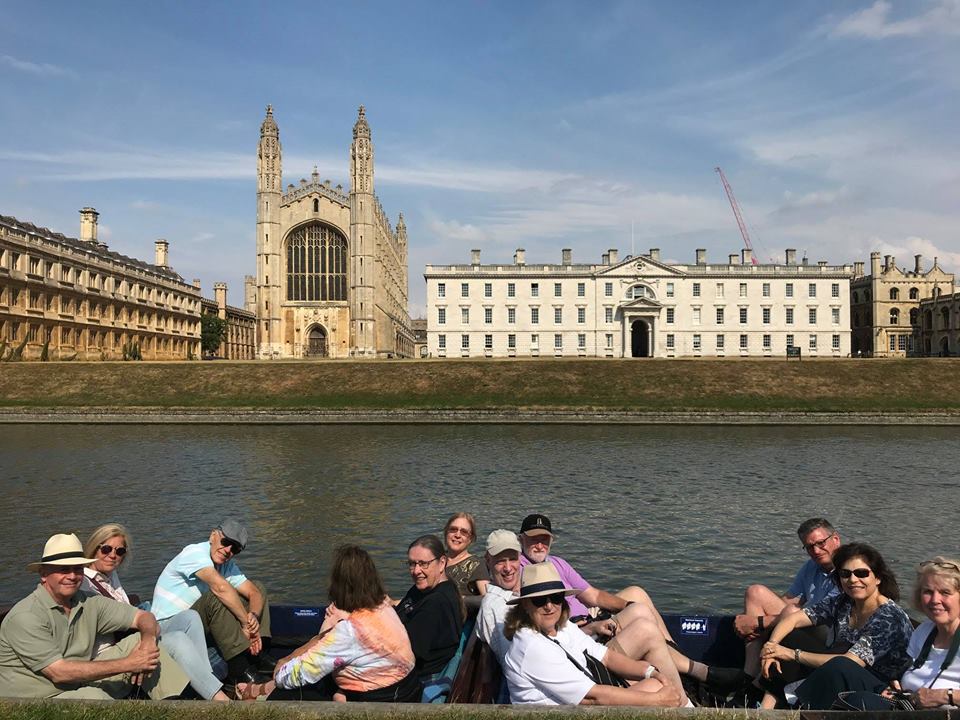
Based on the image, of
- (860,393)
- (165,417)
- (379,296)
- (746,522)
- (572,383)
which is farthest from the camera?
(379,296)

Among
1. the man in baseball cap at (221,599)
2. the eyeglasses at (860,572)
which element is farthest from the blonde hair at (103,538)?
the eyeglasses at (860,572)

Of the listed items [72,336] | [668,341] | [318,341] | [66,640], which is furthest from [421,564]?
[318,341]

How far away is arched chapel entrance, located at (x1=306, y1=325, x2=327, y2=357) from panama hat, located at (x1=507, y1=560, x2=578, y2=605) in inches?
3490

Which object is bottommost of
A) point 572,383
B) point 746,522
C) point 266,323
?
point 746,522

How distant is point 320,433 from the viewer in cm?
3775

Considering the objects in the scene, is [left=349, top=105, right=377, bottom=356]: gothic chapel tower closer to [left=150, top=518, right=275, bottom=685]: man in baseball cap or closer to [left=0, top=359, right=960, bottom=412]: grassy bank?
[left=0, top=359, right=960, bottom=412]: grassy bank

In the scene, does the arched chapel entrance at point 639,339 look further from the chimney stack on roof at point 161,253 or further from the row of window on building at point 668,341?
the chimney stack on roof at point 161,253

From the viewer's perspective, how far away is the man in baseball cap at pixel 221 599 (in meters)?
7.24

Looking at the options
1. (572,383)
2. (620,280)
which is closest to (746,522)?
(572,383)

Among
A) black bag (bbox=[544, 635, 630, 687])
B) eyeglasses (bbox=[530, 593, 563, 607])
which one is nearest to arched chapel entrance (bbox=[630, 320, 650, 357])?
black bag (bbox=[544, 635, 630, 687])

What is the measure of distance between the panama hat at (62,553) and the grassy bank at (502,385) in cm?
3875

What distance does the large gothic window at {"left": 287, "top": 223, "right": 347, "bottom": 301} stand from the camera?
9244cm

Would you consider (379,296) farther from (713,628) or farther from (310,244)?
(713,628)

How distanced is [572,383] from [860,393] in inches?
731
